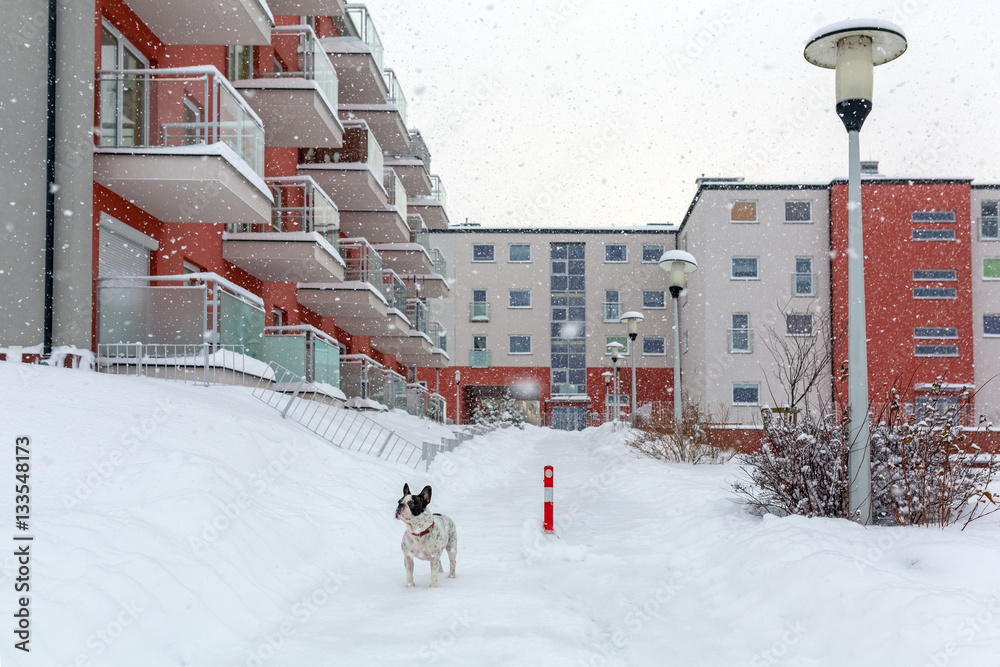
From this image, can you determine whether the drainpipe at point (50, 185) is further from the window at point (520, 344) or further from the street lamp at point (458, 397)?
the window at point (520, 344)

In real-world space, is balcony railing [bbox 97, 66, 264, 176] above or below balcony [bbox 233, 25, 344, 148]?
below

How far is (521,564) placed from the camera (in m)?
7.70

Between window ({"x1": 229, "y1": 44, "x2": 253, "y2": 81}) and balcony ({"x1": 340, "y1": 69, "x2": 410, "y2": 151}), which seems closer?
window ({"x1": 229, "y1": 44, "x2": 253, "y2": 81})

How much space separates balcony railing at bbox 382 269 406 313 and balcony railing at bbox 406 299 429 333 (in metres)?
1.68

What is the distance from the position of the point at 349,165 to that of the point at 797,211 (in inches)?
1114

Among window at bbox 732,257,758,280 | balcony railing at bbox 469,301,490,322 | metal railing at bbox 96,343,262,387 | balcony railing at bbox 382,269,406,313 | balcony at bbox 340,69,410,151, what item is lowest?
metal railing at bbox 96,343,262,387

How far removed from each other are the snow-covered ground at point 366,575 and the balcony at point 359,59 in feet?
63.1

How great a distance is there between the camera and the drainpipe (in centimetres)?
1162

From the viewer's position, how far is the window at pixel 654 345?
184ft

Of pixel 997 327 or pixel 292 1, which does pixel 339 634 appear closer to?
pixel 292 1

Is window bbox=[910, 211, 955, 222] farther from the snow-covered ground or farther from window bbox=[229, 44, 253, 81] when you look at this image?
the snow-covered ground

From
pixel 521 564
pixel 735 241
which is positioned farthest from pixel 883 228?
pixel 521 564

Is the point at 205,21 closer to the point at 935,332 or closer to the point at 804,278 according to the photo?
the point at 804,278

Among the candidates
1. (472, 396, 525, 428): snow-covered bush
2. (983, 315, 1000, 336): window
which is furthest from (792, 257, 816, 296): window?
(472, 396, 525, 428): snow-covered bush
